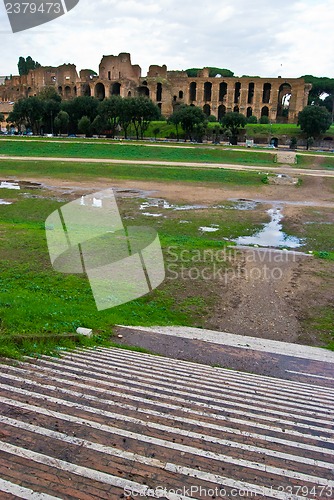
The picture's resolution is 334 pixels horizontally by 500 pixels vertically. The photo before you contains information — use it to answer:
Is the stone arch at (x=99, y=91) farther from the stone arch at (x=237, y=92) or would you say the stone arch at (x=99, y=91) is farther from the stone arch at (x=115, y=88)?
the stone arch at (x=237, y=92)

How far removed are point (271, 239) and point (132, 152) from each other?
99.4ft

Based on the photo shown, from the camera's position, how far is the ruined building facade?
7750 cm

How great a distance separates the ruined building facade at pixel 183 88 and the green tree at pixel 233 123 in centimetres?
2044

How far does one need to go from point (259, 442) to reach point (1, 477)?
2147mm

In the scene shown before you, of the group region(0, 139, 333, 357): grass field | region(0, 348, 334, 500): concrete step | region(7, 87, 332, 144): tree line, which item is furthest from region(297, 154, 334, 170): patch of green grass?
region(0, 348, 334, 500): concrete step

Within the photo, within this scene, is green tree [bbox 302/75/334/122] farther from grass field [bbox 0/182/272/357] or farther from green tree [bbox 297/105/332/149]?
grass field [bbox 0/182/272/357]

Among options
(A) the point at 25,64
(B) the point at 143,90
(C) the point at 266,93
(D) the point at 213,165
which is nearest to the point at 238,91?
(C) the point at 266,93

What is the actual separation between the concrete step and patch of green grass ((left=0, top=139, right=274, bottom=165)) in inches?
1483

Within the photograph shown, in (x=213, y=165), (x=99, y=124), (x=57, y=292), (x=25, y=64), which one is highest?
(x=25, y=64)

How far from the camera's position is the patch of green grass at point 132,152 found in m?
42.1

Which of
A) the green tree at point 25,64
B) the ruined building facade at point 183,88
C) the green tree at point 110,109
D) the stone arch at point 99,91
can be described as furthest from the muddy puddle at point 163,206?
the green tree at point 25,64

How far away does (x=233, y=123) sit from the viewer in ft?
192

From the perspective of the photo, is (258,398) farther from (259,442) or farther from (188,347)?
(188,347)

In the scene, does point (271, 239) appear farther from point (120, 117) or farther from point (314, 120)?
point (314, 120)
